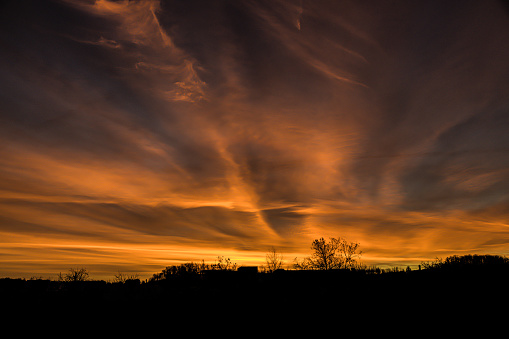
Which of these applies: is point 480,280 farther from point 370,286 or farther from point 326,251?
point 326,251

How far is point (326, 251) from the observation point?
5997 centimetres

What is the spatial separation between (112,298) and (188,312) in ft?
16.6

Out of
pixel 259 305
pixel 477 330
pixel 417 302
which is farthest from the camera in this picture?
pixel 259 305

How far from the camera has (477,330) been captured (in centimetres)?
1087

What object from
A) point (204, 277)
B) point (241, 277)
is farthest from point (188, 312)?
point (204, 277)

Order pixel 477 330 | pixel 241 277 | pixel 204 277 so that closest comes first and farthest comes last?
1. pixel 477 330
2. pixel 241 277
3. pixel 204 277

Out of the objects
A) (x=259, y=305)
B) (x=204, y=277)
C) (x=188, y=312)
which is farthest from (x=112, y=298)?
(x=204, y=277)

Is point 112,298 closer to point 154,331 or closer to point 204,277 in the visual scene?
point 154,331

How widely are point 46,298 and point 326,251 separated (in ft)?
168

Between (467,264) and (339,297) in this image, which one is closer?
(339,297)

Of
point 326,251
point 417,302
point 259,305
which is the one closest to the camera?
point 417,302

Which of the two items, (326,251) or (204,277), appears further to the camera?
(326,251)

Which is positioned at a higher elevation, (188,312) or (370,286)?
(370,286)

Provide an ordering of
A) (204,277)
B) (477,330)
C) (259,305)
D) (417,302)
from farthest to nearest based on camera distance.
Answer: (204,277), (259,305), (417,302), (477,330)
